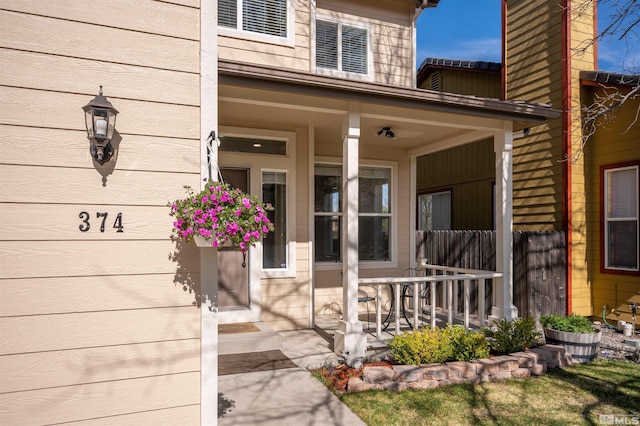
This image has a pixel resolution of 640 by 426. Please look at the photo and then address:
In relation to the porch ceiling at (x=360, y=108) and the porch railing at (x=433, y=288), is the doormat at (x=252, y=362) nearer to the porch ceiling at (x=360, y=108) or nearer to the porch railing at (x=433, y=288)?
the porch railing at (x=433, y=288)

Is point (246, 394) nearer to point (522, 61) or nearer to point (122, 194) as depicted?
point (122, 194)

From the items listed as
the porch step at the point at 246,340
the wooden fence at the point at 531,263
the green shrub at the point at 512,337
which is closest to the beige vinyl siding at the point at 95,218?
the porch step at the point at 246,340

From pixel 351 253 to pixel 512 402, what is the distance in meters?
2.03

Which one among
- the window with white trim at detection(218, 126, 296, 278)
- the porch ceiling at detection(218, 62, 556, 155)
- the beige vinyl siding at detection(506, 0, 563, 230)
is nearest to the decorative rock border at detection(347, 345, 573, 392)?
the window with white trim at detection(218, 126, 296, 278)

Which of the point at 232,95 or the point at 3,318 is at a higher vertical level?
the point at 232,95

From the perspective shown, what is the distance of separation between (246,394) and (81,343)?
171 centimetres

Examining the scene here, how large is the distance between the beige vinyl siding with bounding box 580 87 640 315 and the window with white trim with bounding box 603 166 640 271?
0.11m

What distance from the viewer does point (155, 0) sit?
2539 millimetres

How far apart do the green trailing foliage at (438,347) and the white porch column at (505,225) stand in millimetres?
1198

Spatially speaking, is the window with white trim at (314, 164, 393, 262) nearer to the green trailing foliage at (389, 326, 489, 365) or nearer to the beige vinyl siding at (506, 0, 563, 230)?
the green trailing foliage at (389, 326, 489, 365)

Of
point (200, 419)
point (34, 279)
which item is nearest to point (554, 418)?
point (200, 419)

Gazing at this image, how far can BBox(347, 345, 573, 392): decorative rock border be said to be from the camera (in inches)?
153

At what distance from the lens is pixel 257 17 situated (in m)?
5.95

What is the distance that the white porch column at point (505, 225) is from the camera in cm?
537
